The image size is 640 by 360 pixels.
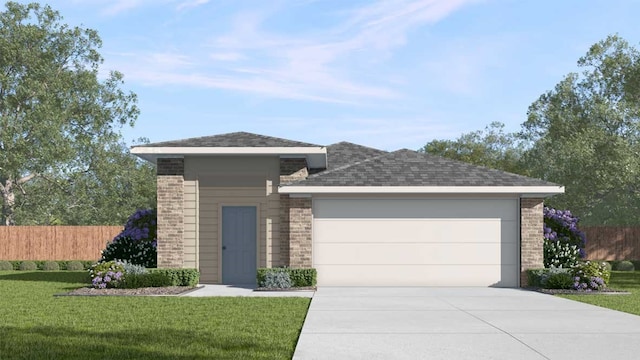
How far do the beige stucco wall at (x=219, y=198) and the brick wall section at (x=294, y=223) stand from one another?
0.80 feet

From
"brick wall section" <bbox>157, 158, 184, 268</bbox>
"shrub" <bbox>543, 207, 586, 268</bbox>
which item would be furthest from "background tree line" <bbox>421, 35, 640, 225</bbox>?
"brick wall section" <bbox>157, 158, 184, 268</bbox>

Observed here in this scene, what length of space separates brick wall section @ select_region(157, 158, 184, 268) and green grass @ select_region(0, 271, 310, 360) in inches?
169

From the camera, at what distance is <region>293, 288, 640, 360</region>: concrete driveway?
10133 mm

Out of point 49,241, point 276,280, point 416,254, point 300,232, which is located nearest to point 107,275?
point 276,280

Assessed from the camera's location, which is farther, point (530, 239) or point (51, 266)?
point (51, 266)

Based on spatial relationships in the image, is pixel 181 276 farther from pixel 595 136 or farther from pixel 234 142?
pixel 595 136

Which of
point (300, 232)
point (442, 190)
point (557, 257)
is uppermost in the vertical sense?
point (442, 190)

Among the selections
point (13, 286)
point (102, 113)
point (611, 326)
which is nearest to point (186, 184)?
point (13, 286)

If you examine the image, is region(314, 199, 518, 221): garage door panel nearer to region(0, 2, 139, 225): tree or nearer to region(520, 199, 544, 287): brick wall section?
region(520, 199, 544, 287): brick wall section

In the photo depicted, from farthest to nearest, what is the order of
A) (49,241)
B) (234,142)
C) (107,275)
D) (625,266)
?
(49,241) < (625,266) < (234,142) < (107,275)

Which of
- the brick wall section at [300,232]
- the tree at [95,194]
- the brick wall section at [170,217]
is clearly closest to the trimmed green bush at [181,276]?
the brick wall section at [170,217]

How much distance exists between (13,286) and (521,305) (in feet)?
50.5

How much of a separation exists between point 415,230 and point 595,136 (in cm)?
2383

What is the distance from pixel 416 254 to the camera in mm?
22828
